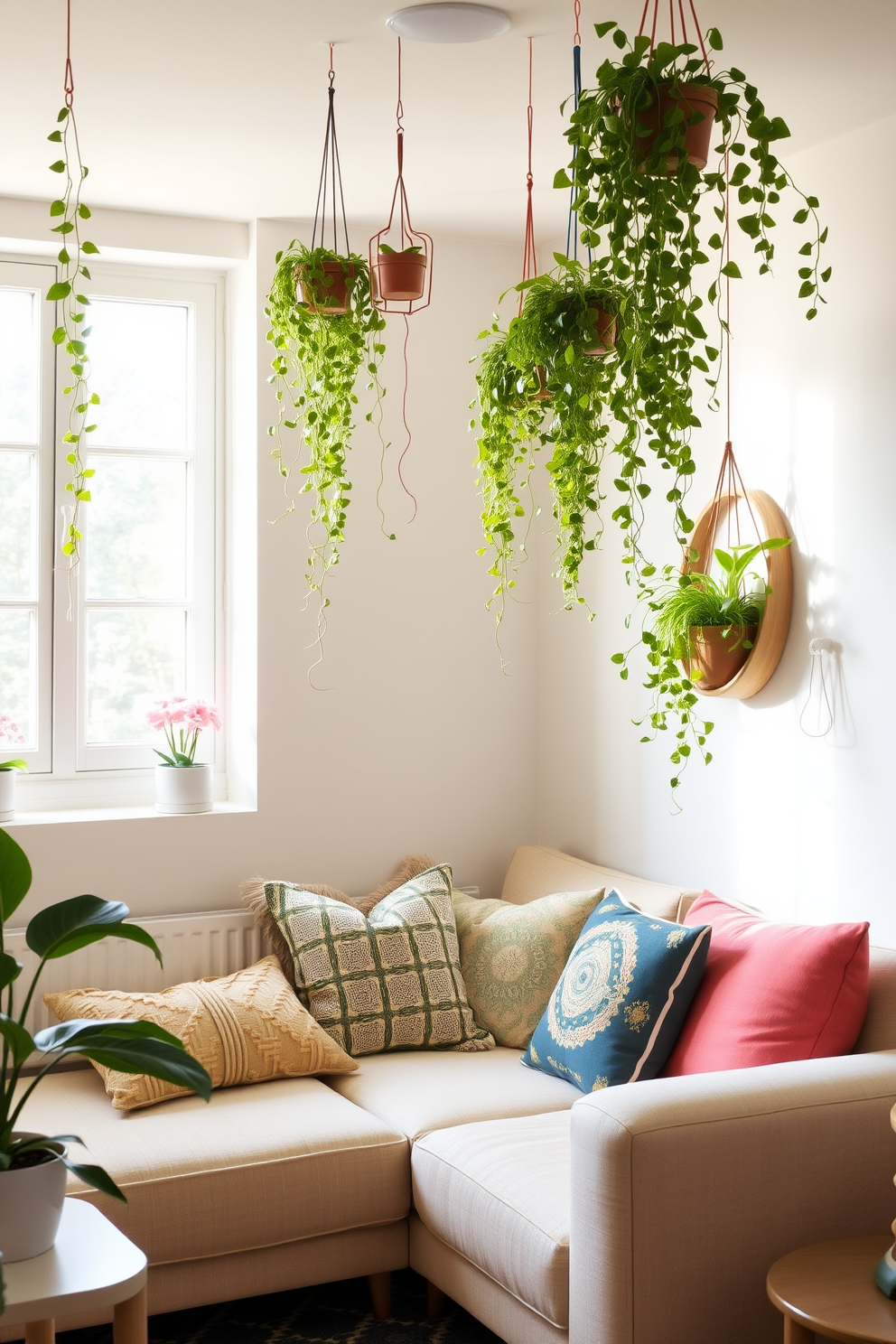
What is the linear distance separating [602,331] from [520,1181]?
1539mm

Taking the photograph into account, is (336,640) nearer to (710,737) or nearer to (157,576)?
(157,576)

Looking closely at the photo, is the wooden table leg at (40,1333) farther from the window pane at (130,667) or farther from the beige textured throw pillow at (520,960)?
the window pane at (130,667)

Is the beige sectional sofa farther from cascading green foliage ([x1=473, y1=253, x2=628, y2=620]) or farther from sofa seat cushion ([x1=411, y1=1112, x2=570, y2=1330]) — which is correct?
cascading green foliage ([x1=473, y1=253, x2=628, y2=620])

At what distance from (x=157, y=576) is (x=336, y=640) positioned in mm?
546

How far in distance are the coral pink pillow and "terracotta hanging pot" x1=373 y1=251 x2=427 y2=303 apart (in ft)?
5.01

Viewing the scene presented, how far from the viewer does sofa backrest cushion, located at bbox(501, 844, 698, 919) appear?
3.25 m

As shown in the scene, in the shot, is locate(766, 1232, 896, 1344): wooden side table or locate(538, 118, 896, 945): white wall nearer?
locate(766, 1232, 896, 1344): wooden side table

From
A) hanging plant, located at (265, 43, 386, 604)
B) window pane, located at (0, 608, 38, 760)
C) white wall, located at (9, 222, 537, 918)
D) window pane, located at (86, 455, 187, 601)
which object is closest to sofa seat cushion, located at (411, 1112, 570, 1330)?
white wall, located at (9, 222, 537, 918)

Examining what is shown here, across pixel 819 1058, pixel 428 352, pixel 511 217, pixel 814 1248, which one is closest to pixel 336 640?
pixel 428 352

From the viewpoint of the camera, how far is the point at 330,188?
347 centimetres

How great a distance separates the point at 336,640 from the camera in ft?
12.6

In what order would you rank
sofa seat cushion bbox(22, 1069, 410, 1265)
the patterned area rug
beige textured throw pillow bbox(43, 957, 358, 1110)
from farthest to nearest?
beige textured throw pillow bbox(43, 957, 358, 1110) < the patterned area rug < sofa seat cushion bbox(22, 1069, 410, 1265)

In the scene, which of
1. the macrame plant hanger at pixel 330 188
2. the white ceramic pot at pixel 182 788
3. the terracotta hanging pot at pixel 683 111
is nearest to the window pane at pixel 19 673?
the white ceramic pot at pixel 182 788

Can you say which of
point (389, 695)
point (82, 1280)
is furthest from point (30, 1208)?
point (389, 695)
